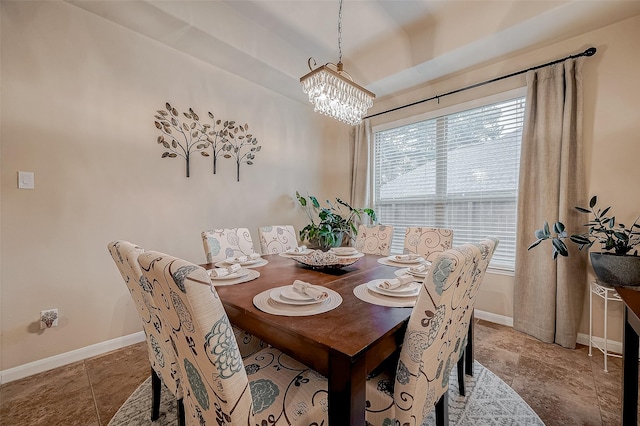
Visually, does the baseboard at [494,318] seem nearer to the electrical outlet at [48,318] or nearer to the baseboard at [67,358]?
the baseboard at [67,358]

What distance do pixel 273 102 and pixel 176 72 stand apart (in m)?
1.15

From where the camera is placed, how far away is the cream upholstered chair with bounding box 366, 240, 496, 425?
30.9 inches

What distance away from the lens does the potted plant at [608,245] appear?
1.74 meters

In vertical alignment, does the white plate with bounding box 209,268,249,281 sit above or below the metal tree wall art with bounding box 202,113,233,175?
below

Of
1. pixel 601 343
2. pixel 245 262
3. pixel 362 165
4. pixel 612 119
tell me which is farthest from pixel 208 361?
pixel 362 165

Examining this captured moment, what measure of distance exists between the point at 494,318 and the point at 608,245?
1.16m

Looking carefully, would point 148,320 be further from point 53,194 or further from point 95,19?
point 95,19

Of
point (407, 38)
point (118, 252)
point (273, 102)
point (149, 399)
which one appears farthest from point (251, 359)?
point (407, 38)

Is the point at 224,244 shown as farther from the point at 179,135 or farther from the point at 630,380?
the point at 630,380

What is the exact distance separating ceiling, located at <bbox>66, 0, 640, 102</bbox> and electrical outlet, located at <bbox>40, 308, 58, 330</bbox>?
7.42ft

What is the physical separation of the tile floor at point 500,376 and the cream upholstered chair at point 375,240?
110 cm

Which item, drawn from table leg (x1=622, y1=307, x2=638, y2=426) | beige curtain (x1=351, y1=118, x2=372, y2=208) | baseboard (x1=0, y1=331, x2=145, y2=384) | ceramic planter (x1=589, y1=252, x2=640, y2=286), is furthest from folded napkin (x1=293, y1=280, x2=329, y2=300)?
beige curtain (x1=351, y1=118, x2=372, y2=208)

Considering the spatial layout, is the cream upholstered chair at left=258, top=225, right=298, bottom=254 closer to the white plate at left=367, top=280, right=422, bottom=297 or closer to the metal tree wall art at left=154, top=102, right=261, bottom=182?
the metal tree wall art at left=154, top=102, right=261, bottom=182

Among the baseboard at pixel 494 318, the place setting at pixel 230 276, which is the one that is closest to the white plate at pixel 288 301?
the place setting at pixel 230 276
